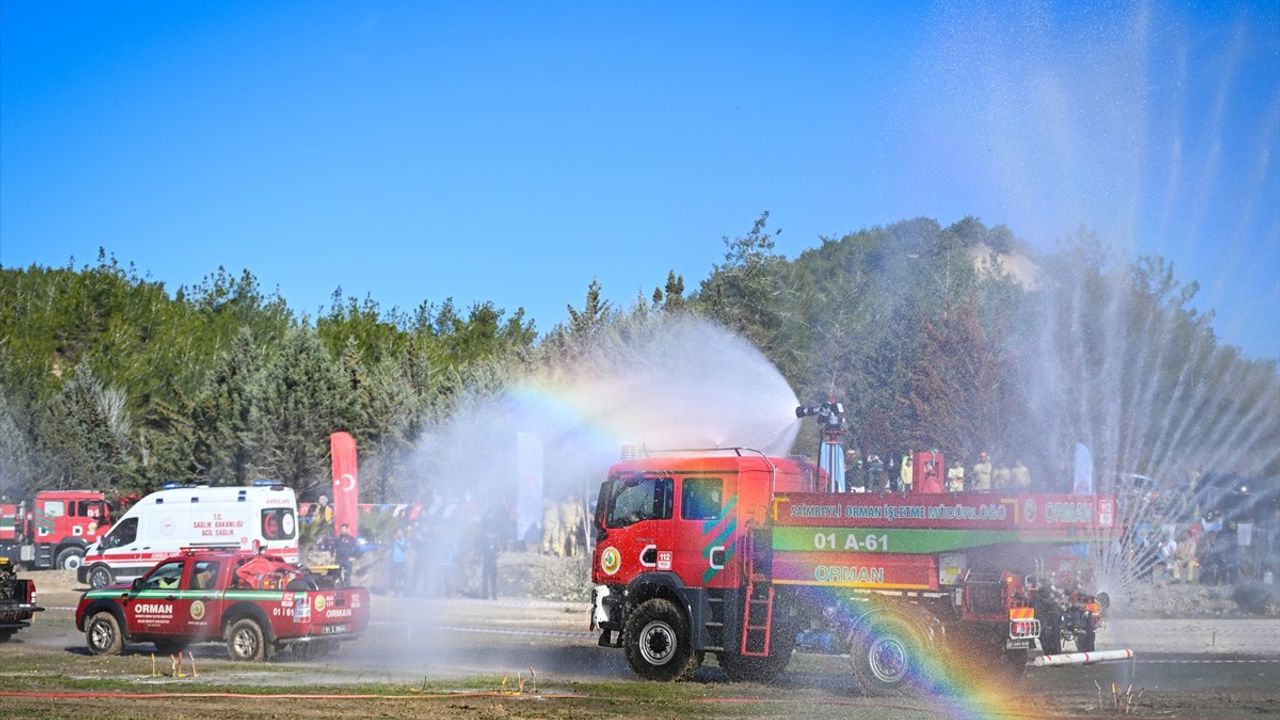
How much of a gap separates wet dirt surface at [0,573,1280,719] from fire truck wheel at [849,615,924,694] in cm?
Answer: 26

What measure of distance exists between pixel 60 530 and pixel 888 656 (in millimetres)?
38276

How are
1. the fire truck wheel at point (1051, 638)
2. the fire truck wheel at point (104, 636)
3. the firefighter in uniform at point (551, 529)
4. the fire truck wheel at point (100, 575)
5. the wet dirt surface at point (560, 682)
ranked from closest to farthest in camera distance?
1. the wet dirt surface at point (560, 682)
2. the fire truck wheel at point (1051, 638)
3. the fire truck wheel at point (104, 636)
4. the fire truck wheel at point (100, 575)
5. the firefighter in uniform at point (551, 529)

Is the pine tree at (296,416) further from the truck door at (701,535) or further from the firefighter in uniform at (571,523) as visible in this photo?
the truck door at (701,535)

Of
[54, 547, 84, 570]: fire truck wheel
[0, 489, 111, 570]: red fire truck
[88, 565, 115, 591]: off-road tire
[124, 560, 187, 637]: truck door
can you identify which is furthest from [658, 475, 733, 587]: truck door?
[54, 547, 84, 570]: fire truck wheel

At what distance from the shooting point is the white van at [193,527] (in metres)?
32.9

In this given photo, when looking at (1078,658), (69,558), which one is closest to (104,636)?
(1078,658)

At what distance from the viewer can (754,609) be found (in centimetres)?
1694

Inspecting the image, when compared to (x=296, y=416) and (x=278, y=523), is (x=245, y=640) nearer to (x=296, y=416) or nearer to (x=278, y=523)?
(x=278, y=523)

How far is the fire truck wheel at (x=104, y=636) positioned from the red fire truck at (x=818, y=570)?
29.2 ft

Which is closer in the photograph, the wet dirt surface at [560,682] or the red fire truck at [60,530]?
the wet dirt surface at [560,682]

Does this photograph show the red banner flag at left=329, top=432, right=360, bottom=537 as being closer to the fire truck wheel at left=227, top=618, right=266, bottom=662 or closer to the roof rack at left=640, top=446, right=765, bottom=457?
the fire truck wheel at left=227, top=618, right=266, bottom=662

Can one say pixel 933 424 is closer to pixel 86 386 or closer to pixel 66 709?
pixel 66 709

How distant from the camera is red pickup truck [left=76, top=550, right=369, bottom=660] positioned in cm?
2044

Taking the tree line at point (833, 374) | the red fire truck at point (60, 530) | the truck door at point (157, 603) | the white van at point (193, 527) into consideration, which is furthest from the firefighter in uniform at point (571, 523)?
the truck door at point (157, 603)
